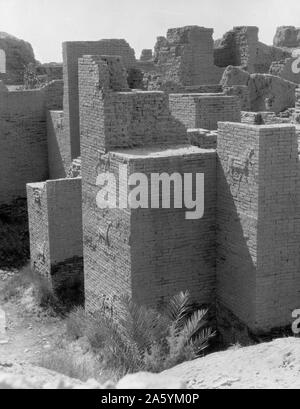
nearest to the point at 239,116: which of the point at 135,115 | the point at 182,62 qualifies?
the point at 135,115

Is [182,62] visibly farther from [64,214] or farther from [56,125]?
[64,214]

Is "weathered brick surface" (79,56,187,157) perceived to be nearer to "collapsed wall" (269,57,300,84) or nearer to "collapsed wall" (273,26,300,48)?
"collapsed wall" (269,57,300,84)

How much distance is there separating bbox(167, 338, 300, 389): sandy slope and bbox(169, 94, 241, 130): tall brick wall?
442 cm

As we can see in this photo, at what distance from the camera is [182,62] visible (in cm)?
1892

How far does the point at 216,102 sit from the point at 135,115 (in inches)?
78.3

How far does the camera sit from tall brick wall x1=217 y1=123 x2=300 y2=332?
779cm

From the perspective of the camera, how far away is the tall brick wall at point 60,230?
37.3 ft

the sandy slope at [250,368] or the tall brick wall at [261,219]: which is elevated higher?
the tall brick wall at [261,219]

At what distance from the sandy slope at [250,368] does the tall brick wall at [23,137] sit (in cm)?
950

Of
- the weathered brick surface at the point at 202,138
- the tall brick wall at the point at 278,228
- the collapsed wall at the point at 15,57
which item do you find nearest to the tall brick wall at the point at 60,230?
the weathered brick surface at the point at 202,138

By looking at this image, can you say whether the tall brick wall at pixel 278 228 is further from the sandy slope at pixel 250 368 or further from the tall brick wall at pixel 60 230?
the tall brick wall at pixel 60 230

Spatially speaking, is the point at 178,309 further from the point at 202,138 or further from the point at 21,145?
the point at 21,145

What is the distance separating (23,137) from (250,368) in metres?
10.5

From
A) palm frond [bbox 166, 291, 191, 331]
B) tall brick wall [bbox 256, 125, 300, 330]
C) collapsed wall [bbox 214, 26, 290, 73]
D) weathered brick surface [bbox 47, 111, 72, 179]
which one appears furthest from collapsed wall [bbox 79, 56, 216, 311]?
collapsed wall [bbox 214, 26, 290, 73]
